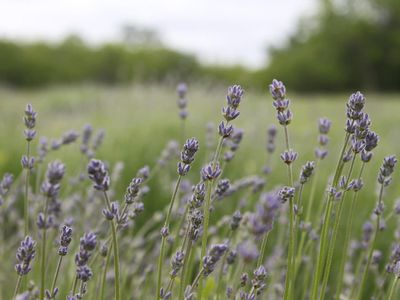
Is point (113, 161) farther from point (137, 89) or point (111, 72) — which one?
point (111, 72)

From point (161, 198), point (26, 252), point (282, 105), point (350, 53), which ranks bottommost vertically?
point (26, 252)

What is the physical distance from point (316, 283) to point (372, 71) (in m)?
27.3

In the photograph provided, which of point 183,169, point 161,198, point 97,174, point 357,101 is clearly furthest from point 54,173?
point 161,198

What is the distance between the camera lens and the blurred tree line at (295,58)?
900 inches

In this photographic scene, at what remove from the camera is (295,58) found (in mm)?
26797

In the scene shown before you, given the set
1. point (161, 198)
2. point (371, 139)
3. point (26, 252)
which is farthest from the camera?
point (161, 198)

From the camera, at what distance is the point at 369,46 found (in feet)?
89.2

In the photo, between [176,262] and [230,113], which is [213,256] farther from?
[230,113]

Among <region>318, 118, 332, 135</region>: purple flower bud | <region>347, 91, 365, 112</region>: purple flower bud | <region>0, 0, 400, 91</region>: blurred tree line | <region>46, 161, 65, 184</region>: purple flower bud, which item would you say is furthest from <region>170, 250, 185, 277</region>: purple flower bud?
<region>0, 0, 400, 91</region>: blurred tree line

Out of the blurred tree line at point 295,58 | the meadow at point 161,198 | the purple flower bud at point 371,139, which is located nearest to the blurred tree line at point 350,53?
the blurred tree line at point 295,58

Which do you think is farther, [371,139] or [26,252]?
[371,139]

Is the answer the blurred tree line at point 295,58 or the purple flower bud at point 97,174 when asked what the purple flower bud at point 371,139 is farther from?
the blurred tree line at point 295,58

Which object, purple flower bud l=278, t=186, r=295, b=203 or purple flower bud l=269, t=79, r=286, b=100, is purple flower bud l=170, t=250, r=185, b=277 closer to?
purple flower bud l=278, t=186, r=295, b=203

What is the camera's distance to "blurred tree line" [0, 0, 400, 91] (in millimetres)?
22859
